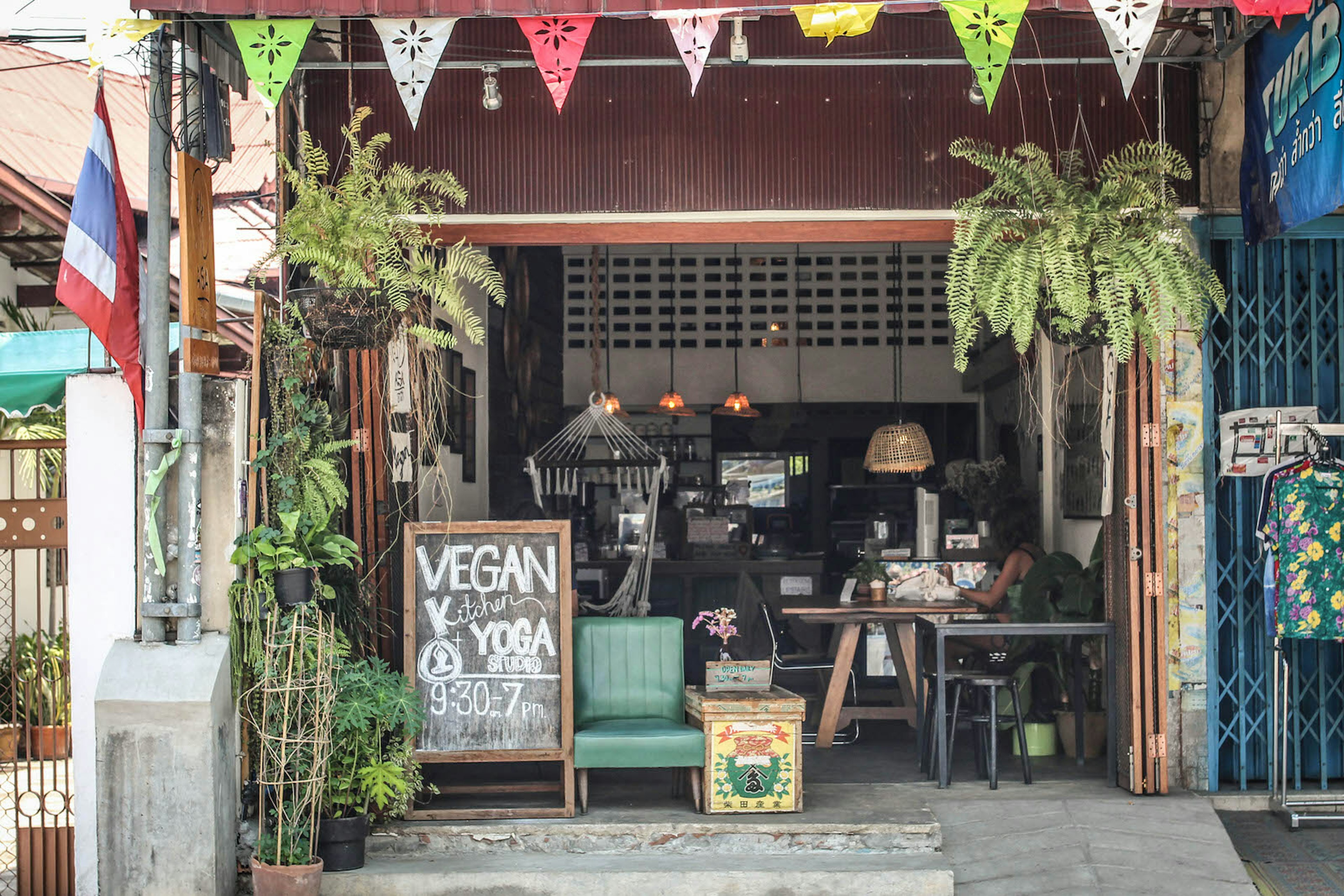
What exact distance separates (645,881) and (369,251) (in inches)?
109

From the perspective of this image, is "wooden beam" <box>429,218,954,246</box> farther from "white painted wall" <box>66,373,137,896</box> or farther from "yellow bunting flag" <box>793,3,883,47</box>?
"white painted wall" <box>66,373,137,896</box>

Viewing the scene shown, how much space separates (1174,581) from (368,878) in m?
3.79

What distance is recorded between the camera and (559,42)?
14.5 feet

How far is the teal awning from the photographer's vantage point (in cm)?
597

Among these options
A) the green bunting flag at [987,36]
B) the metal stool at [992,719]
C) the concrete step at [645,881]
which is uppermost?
the green bunting flag at [987,36]

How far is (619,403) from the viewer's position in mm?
12414

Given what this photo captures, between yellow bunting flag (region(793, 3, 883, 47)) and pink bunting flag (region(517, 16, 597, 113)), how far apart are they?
79 cm

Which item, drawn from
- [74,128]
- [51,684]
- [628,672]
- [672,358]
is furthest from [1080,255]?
[672,358]

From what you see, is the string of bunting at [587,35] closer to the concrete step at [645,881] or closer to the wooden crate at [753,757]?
the wooden crate at [753,757]

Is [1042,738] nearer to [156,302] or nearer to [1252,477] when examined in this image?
[1252,477]

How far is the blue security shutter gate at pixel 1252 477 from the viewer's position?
18.7ft

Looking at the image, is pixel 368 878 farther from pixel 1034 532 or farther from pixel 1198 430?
pixel 1034 532

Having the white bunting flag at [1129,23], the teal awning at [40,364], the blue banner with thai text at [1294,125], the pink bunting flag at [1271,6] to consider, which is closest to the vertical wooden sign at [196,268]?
the teal awning at [40,364]

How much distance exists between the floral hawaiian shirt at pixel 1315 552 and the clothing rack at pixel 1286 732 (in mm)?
151
